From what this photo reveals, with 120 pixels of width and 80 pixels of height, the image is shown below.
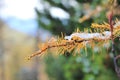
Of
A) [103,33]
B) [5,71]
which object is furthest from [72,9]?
[5,71]

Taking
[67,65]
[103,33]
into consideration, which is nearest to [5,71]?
[67,65]

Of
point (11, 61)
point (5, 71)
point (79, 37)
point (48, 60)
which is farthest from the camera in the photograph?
point (11, 61)

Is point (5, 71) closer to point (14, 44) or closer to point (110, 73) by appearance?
point (14, 44)

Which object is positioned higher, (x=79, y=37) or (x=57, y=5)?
(x=57, y=5)

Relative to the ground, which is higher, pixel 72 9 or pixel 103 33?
pixel 72 9

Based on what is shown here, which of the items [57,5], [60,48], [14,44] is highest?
[14,44]

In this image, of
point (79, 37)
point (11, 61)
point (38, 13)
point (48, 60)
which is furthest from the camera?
point (11, 61)

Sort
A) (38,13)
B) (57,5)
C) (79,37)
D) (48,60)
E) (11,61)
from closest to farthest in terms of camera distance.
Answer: (79,37) → (57,5) → (38,13) → (48,60) → (11,61)

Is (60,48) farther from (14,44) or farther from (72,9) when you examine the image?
(14,44)

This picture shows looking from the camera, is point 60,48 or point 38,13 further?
point 38,13
